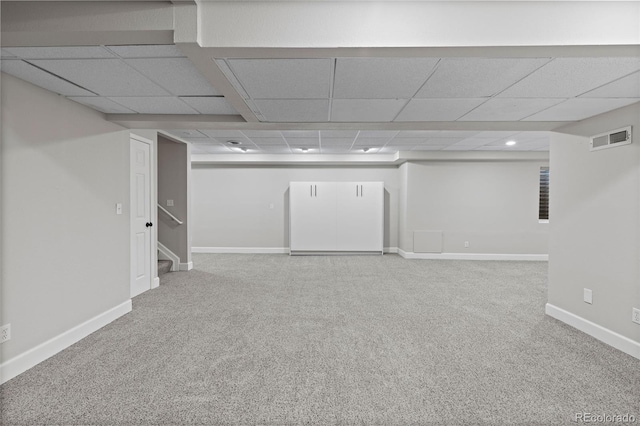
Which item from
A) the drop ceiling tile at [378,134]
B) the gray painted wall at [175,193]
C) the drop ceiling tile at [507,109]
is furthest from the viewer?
the gray painted wall at [175,193]

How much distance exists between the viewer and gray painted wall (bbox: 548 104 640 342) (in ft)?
8.58

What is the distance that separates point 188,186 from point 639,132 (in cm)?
586

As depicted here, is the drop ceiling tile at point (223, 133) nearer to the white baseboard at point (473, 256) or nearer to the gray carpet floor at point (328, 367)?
the gray carpet floor at point (328, 367)

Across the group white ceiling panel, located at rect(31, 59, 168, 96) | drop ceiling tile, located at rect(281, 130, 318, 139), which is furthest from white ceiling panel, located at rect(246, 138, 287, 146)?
white ceiling panel, located at rect(31, 59, 168, 96)

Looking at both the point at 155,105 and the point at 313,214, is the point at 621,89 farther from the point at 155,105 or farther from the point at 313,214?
the point at 313,214

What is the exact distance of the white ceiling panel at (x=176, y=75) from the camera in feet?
6.89

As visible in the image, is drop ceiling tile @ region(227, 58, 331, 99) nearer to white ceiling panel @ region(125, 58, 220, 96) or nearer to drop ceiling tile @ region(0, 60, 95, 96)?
white ceiling panel @ region(125, 58, 220, 96)

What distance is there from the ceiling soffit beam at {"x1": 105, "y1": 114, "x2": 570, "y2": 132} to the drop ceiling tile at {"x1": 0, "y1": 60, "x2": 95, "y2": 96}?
640 mm

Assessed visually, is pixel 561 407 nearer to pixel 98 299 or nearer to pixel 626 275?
pixel 626 275

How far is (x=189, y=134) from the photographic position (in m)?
4.86

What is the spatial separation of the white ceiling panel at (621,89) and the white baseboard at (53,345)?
4711 millimetres

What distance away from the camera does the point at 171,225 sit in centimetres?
562

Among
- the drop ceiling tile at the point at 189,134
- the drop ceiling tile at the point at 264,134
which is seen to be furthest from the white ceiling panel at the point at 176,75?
the drop ceiling tile at the point at 189,134

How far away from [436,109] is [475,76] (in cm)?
79
